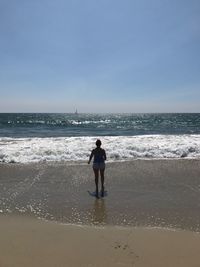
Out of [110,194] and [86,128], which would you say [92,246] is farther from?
[86,128]

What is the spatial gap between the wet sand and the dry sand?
574 millimetres

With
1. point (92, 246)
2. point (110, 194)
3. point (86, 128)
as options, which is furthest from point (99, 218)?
point (86, 128)

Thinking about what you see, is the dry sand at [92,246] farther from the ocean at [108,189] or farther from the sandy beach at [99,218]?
the ocean at [108,189]

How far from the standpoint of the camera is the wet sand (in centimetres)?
744

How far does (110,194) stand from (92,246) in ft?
12.2

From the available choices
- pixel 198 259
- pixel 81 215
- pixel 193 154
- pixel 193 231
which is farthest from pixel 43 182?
pixel 193 154

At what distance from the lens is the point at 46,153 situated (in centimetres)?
1666

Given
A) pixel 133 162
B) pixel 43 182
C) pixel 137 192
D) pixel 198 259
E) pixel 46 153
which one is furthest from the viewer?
pixel 46 153

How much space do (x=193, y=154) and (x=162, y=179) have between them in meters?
6.36

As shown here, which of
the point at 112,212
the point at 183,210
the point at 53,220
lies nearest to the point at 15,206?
the point at 53,220

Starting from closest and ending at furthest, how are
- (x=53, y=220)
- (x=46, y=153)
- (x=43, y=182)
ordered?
(x=53, y=220) → (x=43, y=182) → (x=46, y=153)

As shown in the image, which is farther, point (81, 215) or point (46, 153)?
point (46, 153)

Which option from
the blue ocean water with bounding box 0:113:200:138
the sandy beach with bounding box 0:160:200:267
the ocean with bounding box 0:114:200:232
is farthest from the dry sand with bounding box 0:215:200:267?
the blue ocean water with bounding box 0:113:200:138

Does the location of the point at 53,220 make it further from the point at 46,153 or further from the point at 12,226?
the point at 46,153
